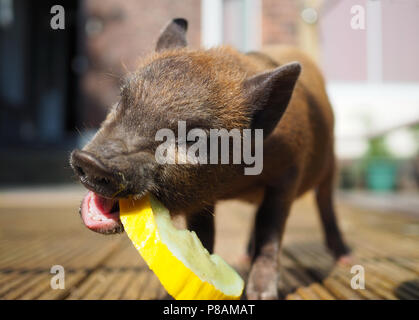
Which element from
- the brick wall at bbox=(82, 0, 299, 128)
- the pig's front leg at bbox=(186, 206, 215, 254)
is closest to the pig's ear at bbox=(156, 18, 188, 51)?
the pig's front leg at bbox=(186, 206, 215, 254)

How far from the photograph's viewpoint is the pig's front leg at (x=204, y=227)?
212 cm

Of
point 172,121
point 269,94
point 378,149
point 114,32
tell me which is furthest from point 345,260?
point 114,32

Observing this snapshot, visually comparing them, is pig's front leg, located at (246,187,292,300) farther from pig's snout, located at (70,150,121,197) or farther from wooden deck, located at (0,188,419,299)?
pig's snout, located at (70,150,121,197)

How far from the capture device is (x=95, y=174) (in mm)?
1469

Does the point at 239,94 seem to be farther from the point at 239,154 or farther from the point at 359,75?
the point at 359,75

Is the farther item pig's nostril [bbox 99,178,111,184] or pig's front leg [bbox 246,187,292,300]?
pig's front leg [bbox 246,187,292,300]

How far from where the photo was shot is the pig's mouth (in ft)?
5.34

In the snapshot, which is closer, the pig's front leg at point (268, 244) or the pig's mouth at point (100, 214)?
the pig's mouth at point (100, 214)

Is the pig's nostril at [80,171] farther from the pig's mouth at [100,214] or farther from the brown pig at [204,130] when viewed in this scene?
the pig's mouth at [100,214]

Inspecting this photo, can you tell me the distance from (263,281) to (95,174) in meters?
0.99

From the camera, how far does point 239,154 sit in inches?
77.9

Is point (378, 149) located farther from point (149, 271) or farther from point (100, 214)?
point (100, 214)

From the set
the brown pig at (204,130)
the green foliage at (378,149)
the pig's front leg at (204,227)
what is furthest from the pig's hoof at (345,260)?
the green foliage at (378,149)
